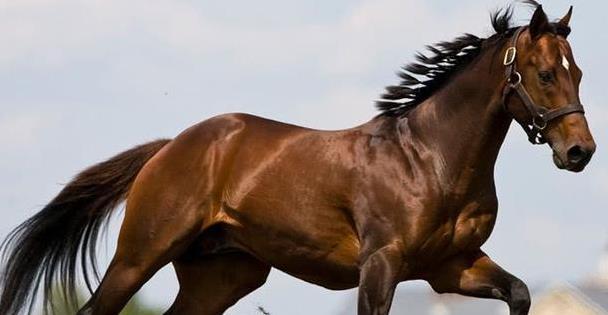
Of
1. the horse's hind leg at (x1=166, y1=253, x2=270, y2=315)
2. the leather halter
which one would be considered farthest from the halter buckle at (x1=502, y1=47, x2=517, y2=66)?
the horse's hind leg at (x1=166, y1=253, x2=270, y2=315)

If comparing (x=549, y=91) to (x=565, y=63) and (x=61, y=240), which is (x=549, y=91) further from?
(x=61, y=240)

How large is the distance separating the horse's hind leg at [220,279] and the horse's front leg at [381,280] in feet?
4.86

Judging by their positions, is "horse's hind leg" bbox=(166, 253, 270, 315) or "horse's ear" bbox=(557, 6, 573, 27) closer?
"horse's ear" bbox=(557, 6, 573, 27)

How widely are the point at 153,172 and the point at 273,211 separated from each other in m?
0.90

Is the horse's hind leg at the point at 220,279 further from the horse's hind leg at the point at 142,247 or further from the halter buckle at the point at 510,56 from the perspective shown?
the halter buckle at the point at 510,56

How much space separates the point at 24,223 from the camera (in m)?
11.7

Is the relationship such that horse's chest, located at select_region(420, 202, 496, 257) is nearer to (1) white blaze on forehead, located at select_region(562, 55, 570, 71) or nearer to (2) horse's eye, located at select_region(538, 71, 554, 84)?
(2) horse's eye, located at select_region(538, 71, 554, 84)

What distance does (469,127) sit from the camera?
995cm

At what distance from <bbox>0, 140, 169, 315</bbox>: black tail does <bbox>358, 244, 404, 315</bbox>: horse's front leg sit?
7.59 feet

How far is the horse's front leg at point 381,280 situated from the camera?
380 inches

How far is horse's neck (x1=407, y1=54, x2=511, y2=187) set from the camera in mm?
9867

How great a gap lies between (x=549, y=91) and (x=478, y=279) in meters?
1.27

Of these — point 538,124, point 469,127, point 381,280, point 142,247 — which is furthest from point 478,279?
point 142,247

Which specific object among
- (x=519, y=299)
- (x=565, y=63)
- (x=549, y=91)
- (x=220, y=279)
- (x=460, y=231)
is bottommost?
(x=220, y=279)
